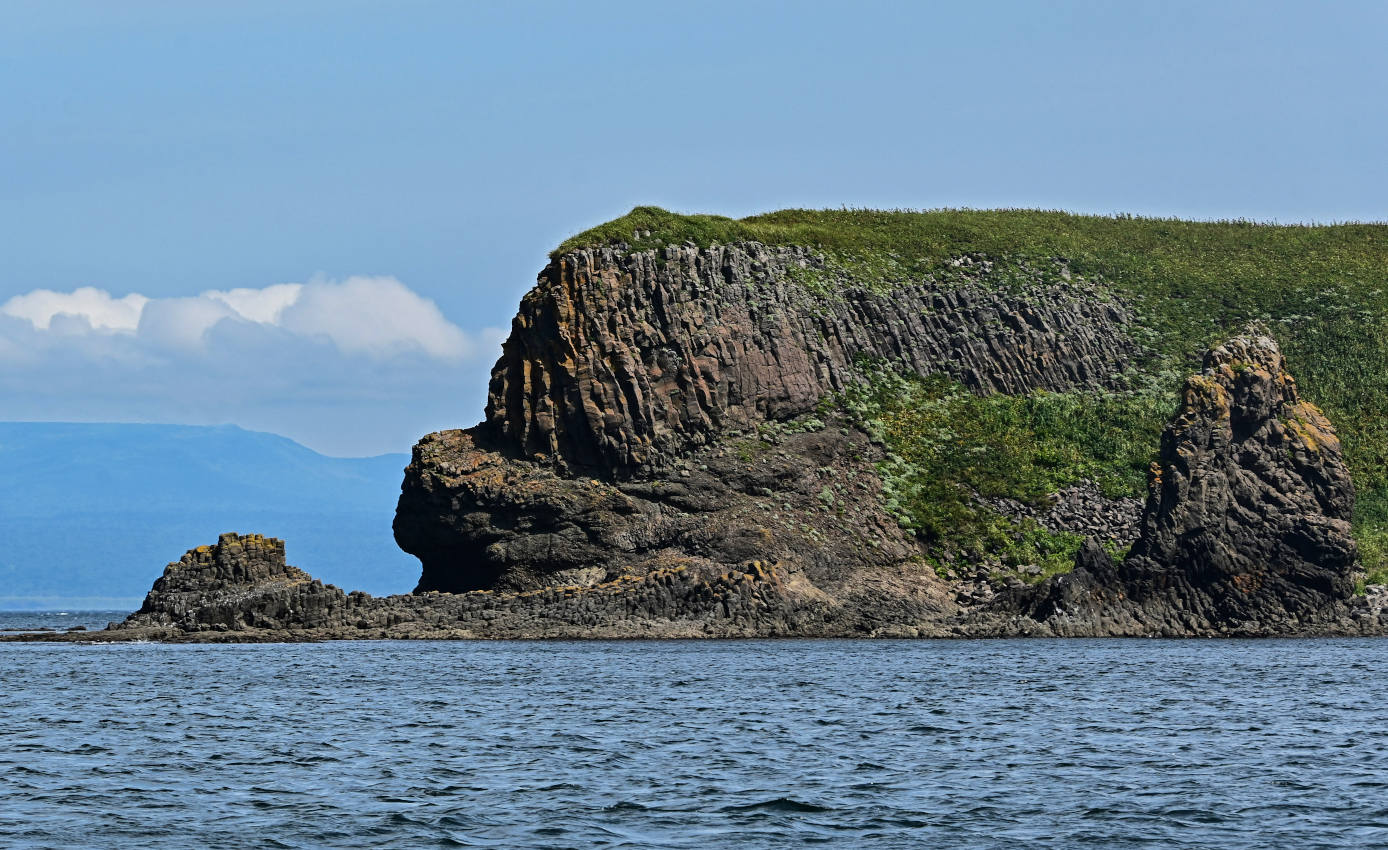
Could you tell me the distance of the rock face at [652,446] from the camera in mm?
93438

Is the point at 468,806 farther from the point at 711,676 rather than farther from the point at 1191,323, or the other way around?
the point at 1191,323

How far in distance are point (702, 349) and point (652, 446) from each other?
30.4 feet

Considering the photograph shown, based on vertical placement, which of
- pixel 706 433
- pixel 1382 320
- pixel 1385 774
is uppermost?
pixel 1382 320

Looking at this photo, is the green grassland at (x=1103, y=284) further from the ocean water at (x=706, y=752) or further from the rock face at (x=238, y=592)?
the ocean water at (x=706, y=752)

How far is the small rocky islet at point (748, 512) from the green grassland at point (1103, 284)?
1378 mm

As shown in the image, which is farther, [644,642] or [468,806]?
[644,642]

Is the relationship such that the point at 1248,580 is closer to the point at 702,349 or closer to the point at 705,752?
the point at 702,349

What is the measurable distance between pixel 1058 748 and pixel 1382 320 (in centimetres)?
10174

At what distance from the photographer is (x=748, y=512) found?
95.8 meters

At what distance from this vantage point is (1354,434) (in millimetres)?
116500

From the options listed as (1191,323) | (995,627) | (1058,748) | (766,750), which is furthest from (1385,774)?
(1191,323)

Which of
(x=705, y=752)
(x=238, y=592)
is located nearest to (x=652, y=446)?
(x=238, y=592)

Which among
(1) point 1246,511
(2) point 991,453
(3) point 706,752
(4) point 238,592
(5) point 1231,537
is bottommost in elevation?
(3) point 706,752

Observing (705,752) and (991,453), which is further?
(991,453)
